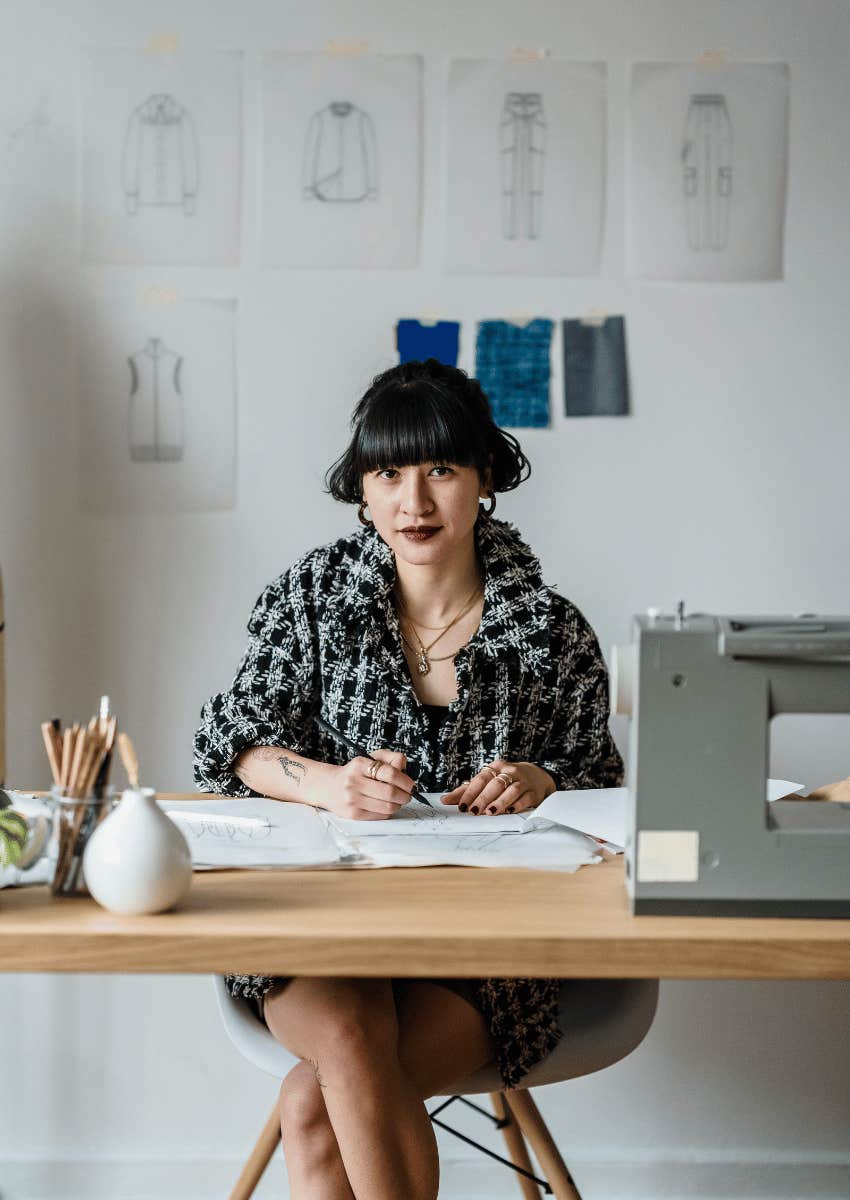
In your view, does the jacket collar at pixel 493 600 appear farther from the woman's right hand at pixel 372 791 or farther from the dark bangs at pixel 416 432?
the woman's right hand at pixel 372 791

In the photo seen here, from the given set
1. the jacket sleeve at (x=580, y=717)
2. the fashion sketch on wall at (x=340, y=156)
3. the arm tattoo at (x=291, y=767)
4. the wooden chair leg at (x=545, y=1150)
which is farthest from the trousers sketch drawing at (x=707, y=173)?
the wooden chair leg at (x=545, y=1150)

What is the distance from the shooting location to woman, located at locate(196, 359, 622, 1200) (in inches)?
65.6

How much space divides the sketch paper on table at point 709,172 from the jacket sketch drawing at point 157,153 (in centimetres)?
83

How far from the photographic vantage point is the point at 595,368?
7.90 feet

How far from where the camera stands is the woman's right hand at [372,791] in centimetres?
152

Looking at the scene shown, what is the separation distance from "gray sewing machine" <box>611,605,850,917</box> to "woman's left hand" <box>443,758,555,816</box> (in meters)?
0.44

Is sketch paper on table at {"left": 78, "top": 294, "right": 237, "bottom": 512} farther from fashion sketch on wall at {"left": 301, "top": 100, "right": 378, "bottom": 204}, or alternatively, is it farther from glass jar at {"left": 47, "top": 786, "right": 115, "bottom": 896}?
glass jar at {"left": 47, "top": 786, "right": 115, "bottom": 896}

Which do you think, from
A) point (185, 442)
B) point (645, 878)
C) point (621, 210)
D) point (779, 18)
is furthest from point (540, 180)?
point (645, 878)

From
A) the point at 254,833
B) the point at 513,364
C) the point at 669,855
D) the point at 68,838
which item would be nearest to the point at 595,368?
the point at 513,364

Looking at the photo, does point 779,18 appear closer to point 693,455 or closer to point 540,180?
point 540,180

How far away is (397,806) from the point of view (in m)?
1.53

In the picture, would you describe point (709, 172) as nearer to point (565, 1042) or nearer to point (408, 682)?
point (408, 682)

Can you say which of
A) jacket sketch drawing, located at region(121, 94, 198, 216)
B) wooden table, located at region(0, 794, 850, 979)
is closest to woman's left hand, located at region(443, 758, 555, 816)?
wooden table, located at region(0, 794, 850, 979)

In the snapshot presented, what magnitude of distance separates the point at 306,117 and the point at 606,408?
0.77 m
